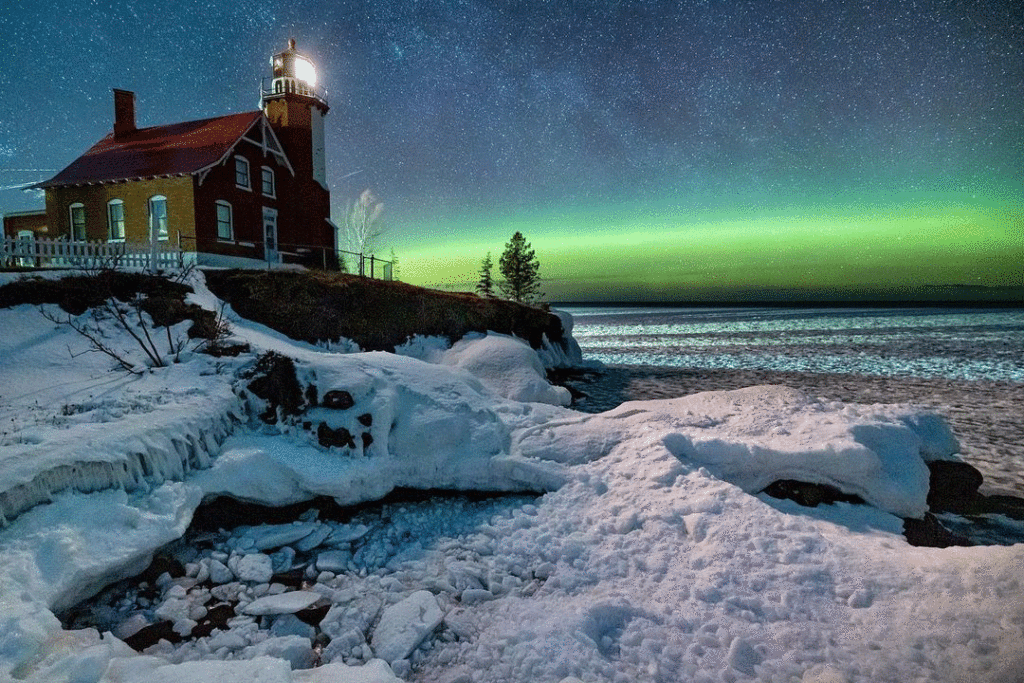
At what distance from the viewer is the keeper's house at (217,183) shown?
21141 mm

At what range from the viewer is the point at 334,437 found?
7.52 meters

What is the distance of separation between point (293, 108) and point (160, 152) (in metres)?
7.62

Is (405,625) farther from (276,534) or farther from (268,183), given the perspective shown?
(268,183)

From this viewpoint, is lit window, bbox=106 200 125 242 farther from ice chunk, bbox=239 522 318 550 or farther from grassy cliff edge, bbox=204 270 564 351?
ice chunk, bbox=239 522 318 550

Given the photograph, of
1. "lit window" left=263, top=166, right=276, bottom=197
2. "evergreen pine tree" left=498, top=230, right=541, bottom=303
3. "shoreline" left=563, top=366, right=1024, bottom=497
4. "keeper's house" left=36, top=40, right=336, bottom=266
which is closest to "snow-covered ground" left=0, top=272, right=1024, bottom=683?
"shoreline" left=563, top=366, right=1024, bottom=497

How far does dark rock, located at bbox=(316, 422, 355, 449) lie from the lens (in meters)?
7.44

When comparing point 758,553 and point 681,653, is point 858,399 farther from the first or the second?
point 681,653

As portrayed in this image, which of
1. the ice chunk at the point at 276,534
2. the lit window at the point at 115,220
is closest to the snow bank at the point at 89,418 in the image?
the ice chunk at the point at 276,534

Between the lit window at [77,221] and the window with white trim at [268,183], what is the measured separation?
7972mm

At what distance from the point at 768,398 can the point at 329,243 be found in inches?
1024

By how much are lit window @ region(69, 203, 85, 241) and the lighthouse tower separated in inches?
396

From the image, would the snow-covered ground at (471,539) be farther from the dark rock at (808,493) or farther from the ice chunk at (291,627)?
the dark rock at (808,493)

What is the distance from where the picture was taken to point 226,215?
22469mm

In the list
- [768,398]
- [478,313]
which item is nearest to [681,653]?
[768,398]
